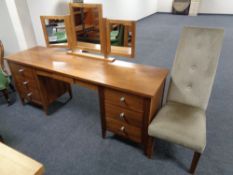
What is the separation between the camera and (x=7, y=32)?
8.36 feet

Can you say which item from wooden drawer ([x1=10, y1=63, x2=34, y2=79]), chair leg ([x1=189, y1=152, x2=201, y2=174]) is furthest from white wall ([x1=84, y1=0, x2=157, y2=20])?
chair leg ([x1=189, y1=152, x2=201, y2=174])

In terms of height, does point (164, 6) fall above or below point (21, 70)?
above

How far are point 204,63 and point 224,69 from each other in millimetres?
2178

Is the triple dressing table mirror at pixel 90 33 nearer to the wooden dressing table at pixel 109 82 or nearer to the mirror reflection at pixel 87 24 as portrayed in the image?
the mirror reflection at pixel 87 24

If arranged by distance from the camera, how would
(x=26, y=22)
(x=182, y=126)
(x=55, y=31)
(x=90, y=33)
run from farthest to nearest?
1. (x=26, y=22)
2. (x=55, y=31)
3. (x=90, y=33)
4. (x=182, y=126)

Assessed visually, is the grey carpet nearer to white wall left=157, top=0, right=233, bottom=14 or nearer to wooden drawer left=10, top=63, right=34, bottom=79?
wooden drawer left=10, top=63, right=34, bottom=79

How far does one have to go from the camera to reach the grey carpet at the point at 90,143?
60.7 inches

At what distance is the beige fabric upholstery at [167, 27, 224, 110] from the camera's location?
1428 mm

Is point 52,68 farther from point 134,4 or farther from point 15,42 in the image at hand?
point 134,4

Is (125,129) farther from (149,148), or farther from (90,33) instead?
(90,33)

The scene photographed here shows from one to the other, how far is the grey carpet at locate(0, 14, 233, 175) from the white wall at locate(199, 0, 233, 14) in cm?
721

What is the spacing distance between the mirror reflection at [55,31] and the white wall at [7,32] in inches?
30.2

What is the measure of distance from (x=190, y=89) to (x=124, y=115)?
623 mm

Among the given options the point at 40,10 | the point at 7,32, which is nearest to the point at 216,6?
the point at 40,10
